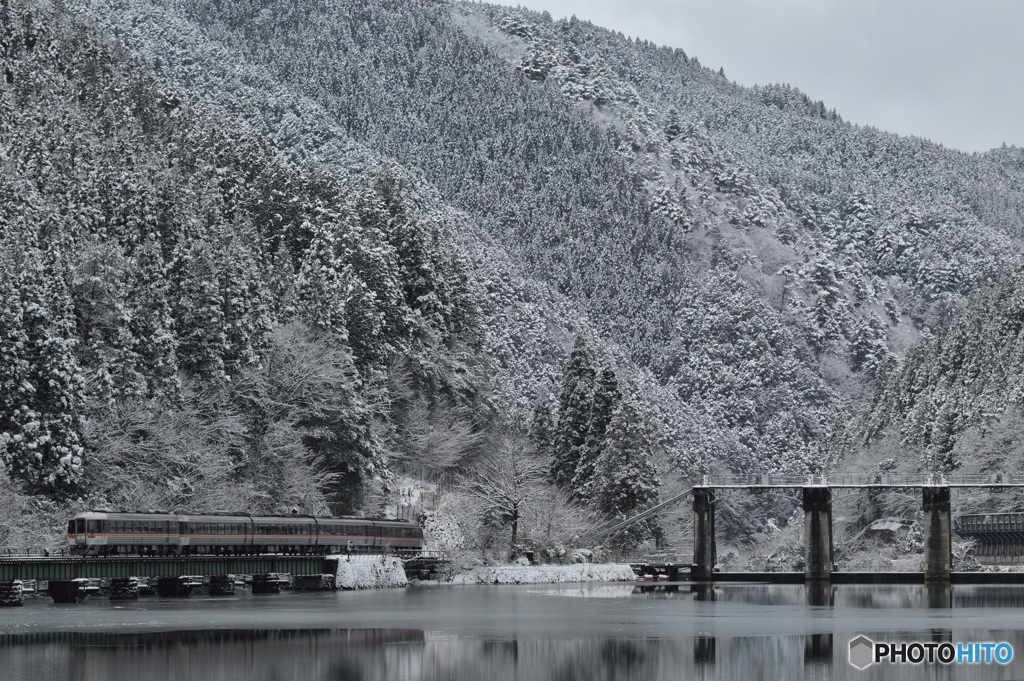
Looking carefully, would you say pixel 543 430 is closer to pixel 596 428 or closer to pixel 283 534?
pixel 596 428

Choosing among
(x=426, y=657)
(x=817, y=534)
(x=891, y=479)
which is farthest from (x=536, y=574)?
(x=891, y=479)

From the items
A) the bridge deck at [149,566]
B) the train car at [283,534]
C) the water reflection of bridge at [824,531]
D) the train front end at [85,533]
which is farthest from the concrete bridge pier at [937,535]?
the train front end at [85,533]

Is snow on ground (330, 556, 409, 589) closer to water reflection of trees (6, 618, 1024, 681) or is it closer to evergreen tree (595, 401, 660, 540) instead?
evergreen tree (595, 401, 660, 540)

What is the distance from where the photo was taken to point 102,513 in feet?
256

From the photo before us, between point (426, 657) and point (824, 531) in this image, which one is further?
point (824, 531)

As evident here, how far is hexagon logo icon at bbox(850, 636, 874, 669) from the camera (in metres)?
53.8

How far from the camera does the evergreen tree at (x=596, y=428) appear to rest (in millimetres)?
121625

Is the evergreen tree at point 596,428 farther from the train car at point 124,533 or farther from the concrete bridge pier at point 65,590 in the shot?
the concrete bridge pier at point 65,590

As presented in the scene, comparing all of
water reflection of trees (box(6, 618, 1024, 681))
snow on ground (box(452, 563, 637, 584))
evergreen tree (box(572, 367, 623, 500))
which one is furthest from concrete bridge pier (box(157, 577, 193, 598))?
evergreen tree (box(572, 367, 623, 500))

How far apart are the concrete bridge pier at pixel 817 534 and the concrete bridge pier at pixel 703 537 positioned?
7030mm

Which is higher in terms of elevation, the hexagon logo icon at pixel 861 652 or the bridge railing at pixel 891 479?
the bridge railing at pixel 891 479

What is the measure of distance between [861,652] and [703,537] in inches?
2294

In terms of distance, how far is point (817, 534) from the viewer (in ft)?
375

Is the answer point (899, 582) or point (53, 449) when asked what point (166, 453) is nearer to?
point (53, 449)
